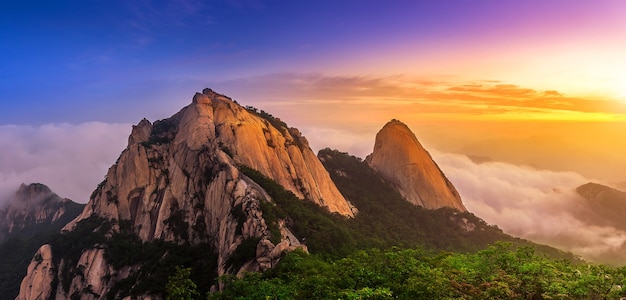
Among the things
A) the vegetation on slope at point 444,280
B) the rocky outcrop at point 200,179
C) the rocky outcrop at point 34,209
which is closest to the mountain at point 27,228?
the rocky outcrop at point 34,209

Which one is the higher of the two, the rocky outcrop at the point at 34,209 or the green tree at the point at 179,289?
the green tree at the point at 179,289

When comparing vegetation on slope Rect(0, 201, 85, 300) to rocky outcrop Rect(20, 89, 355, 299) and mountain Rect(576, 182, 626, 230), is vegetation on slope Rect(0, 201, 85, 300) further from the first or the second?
mountain Rect(576, 182, 626, 230)

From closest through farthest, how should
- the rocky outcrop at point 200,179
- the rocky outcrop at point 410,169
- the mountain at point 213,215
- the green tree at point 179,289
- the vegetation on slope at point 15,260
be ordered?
the green tree at point 179,289 < the mountain at point 213,215 < the rocky outcrop at point 200,179 < the vegetation on slope at point 15,260 < the rocky outcrop at point 410,169

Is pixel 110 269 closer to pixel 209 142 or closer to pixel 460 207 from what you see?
pixel 209 142

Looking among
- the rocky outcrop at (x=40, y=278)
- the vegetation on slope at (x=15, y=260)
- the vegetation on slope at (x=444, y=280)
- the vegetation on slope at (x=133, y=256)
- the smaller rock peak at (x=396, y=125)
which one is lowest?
the vegetation on slope at (x=15, y=260)

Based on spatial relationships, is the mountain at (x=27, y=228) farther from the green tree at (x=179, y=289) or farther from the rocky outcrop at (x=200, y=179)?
the green tree at (x=179, y=289)

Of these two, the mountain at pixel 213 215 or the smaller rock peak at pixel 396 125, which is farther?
the smaller rock peak at pixel 396 125
